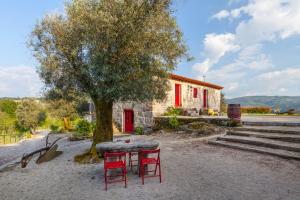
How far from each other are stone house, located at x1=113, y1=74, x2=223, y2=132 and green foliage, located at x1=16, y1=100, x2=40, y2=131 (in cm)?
3122

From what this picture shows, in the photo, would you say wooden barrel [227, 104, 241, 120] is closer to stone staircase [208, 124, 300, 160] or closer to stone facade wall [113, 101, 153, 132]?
stone staircase [208, 124, 300, 160]

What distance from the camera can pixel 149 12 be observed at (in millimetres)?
9727

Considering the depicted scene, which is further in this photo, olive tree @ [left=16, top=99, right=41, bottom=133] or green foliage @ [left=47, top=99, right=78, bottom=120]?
olive tree @ [left=16, top=99, right=41, bottom=133]

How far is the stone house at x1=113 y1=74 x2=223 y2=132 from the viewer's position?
19.2m

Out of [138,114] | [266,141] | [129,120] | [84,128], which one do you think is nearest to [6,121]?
[84,128]

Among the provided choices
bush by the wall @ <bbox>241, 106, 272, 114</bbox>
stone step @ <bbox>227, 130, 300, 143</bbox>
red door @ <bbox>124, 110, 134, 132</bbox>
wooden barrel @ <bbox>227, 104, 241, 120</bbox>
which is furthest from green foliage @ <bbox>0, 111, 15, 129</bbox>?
stone step @ <bbox>227, 130, 300, 143</bbox>

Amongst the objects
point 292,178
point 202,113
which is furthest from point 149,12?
point 202,113

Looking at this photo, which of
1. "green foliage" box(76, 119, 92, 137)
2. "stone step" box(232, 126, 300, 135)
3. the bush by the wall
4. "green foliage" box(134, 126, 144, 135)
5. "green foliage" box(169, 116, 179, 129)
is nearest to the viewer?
"stone step" box(232, 126, 300, 135)

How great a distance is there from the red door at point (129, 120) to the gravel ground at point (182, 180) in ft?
34.1

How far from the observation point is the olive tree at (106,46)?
9.32 m

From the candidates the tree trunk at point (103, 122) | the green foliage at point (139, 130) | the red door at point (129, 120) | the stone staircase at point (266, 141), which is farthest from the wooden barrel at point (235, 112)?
the red door at point (129, 120)

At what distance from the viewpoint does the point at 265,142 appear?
1060 cm

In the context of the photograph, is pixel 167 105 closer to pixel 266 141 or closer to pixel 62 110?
pixel 266 141

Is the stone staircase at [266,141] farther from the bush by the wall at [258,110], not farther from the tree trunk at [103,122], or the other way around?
the bush by the wall at [258,110]
